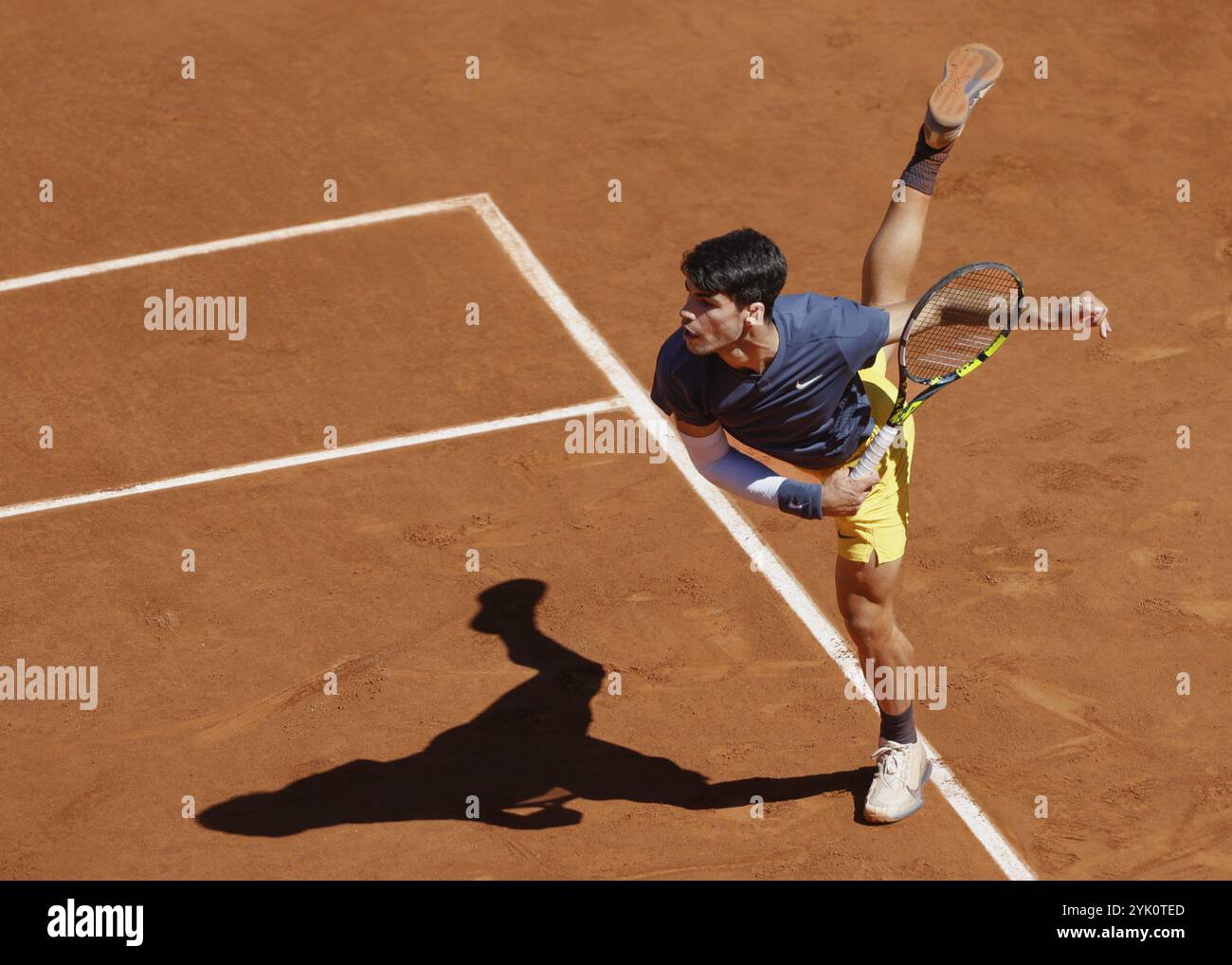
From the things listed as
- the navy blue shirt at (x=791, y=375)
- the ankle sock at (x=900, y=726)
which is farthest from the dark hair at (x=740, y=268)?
the ankle sock at (x=900, y=726)

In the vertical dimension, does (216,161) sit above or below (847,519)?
above

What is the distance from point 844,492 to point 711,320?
84cm

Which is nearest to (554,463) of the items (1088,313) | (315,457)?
(315,457)

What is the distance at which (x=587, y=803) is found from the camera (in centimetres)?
703

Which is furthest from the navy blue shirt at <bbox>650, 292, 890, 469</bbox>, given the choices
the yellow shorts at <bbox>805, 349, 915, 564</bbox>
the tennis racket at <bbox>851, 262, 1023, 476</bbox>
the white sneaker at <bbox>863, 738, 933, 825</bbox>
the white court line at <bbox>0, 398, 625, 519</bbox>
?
the white court line at <bbox>0, 398, 625, 519</bbox>

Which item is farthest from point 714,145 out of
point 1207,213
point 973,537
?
point 973,537

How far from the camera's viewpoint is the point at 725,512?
8703mm

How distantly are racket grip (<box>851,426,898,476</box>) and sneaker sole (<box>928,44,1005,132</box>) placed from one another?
4.74ft

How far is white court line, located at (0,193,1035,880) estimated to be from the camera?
22.9 feet

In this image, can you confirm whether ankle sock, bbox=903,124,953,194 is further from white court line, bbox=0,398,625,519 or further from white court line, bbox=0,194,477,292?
white court line, bbox=0,194,477,292

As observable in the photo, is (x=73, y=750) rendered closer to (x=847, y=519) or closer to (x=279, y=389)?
(x=279, y=389)

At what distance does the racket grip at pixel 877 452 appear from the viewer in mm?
6113

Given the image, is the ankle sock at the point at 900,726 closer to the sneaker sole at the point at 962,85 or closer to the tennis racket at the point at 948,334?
the tennis racket at the point at 948,334

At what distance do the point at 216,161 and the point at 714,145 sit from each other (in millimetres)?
3810
